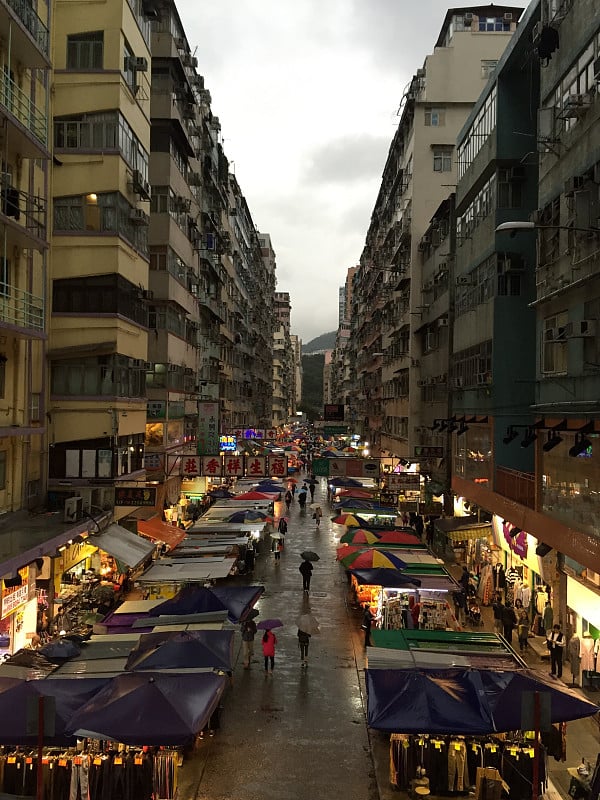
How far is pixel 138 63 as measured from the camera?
2812 cm

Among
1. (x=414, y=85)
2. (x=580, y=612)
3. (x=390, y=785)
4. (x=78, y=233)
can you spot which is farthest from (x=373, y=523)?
(x=414, y=85)

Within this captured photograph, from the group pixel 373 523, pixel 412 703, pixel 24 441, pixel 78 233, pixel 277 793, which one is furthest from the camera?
pixel 373 523

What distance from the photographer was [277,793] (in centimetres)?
1262

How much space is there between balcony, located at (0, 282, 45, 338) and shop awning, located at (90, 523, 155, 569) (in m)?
6.66

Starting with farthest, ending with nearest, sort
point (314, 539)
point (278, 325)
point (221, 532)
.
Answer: point (278, 325)
point (314, 539)
point (221, 532)

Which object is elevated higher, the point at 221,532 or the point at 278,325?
the point at 278,325

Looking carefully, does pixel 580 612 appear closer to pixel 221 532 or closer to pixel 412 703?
pixel 412 703

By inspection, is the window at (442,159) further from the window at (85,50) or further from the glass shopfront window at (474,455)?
the window at (85,50)

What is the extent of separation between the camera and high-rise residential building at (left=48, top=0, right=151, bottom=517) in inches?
990

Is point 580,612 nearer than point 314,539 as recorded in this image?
Yes

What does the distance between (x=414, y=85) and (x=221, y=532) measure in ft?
116

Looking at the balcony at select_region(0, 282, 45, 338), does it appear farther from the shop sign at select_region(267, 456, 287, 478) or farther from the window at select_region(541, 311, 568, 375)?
the window at select_region(541, 311, 568, 375)

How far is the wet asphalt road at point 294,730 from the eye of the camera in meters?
12.9

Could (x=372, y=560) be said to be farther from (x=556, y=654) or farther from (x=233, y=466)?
(x=233, y=466)
